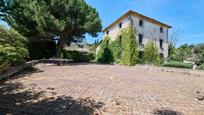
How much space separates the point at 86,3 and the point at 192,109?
56.7ft

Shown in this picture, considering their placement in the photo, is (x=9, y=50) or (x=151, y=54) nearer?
(x=9, y=50)

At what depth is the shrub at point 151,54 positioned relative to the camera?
26.0m

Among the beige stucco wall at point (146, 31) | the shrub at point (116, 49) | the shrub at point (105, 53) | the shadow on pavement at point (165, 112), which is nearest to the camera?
the shadow on pavement at point (165, 112)

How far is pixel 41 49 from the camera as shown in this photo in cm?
2194

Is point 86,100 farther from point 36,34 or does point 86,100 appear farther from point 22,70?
point 36,34

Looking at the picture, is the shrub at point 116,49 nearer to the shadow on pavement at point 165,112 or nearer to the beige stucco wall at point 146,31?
the beige stucco wall at point 146,31

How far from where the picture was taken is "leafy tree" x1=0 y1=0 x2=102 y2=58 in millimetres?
17094

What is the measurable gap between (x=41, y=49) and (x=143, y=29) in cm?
1437

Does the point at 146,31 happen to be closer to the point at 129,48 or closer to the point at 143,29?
the point at 143,29

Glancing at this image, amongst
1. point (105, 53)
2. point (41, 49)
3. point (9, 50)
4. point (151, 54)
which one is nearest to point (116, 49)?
point (105, 53)

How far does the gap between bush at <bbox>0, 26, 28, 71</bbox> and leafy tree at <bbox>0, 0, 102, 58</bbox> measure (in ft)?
19.5

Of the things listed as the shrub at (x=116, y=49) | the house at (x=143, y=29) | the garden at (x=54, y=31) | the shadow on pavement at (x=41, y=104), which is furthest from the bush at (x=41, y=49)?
the shadow on pavement at (x=41, y=104)

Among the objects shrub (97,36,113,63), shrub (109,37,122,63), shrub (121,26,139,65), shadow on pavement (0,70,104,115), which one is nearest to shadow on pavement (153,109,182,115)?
shadow on pavement (0,70,104,115)

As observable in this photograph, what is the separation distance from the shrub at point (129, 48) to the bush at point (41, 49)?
30.7 feet
